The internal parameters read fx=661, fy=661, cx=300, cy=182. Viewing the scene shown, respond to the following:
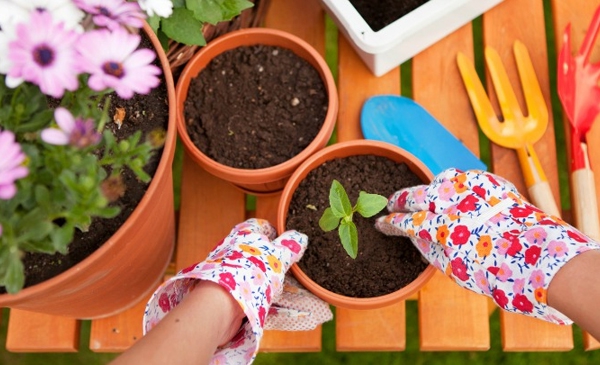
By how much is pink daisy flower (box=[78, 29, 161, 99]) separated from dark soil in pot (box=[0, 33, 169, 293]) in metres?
0.19

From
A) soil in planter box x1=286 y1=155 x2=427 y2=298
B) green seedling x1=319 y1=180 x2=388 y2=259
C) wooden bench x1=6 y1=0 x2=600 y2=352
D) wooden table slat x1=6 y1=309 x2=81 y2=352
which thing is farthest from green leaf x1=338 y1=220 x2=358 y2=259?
wooden table slat x1=6 y1=309 x2=81 y2=352

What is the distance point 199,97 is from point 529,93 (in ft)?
1.50

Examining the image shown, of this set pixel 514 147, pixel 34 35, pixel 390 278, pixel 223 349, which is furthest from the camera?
pixel 514 147

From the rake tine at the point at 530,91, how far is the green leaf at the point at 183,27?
0.46 metres

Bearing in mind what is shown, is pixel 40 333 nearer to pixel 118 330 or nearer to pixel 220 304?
pixel 118 330

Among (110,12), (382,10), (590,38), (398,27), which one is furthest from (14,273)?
(590,38)

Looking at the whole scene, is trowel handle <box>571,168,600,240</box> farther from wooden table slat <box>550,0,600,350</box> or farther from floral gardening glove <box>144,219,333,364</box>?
floral gardening glove <box>144,219,333,364</box>

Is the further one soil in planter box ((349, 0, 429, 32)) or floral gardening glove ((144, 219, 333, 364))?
soil in planter box ((349, 0, 429, 32))

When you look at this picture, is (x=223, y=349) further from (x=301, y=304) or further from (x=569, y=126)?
(x=569, y=126)

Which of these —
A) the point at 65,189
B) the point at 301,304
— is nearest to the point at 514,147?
the point at 301,304

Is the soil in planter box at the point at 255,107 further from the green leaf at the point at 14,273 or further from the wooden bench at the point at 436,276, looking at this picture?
the green leaf at the point at 14,273

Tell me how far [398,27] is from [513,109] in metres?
0.21

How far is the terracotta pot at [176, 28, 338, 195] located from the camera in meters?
0.84

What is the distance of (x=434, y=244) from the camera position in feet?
2.49
